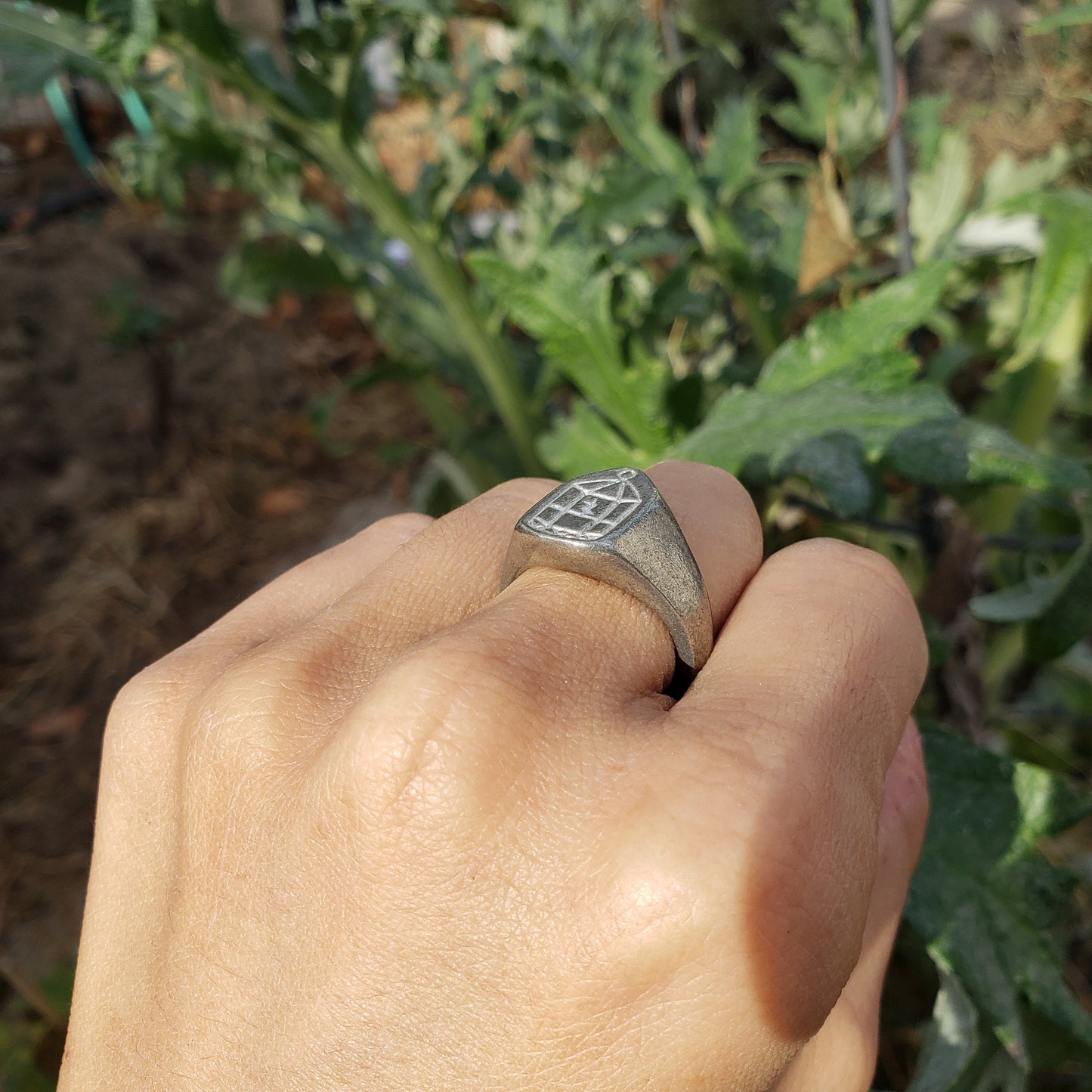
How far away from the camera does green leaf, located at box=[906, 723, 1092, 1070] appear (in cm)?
77

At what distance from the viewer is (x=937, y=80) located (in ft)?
7.44

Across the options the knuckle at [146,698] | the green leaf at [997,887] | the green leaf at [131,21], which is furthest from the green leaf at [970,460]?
the green leaf at [131,21]

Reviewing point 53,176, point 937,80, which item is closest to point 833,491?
point 937,80

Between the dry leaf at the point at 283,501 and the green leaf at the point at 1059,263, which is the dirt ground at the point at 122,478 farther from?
the green leaf at the point at 1059,263

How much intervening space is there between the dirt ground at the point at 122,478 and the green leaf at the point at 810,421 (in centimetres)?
121

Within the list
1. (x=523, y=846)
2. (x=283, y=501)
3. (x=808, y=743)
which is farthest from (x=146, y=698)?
(x=283, y=501)

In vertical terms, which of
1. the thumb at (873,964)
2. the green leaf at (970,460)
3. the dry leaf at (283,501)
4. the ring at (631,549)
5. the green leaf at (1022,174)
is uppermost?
the ring at (631,549)

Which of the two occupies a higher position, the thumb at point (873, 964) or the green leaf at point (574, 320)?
the green leaf at point (574, 320)

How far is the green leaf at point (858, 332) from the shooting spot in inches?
33.7

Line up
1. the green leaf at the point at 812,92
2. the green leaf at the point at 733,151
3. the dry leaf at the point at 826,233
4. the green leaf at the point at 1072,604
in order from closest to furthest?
1. the green leaf at the point at 1072,604
2. the dry leaf at the point at 826,233
3. the green leaf at the point at 733,151
4. the green leaf at the point at 812,92

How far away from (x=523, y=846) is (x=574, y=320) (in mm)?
710

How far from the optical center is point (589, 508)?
1.78ft

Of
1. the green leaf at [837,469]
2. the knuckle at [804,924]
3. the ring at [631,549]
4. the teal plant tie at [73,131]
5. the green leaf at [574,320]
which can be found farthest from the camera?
the teal plant tie at [73,131]

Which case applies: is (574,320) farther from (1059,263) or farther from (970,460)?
(1059,263)
